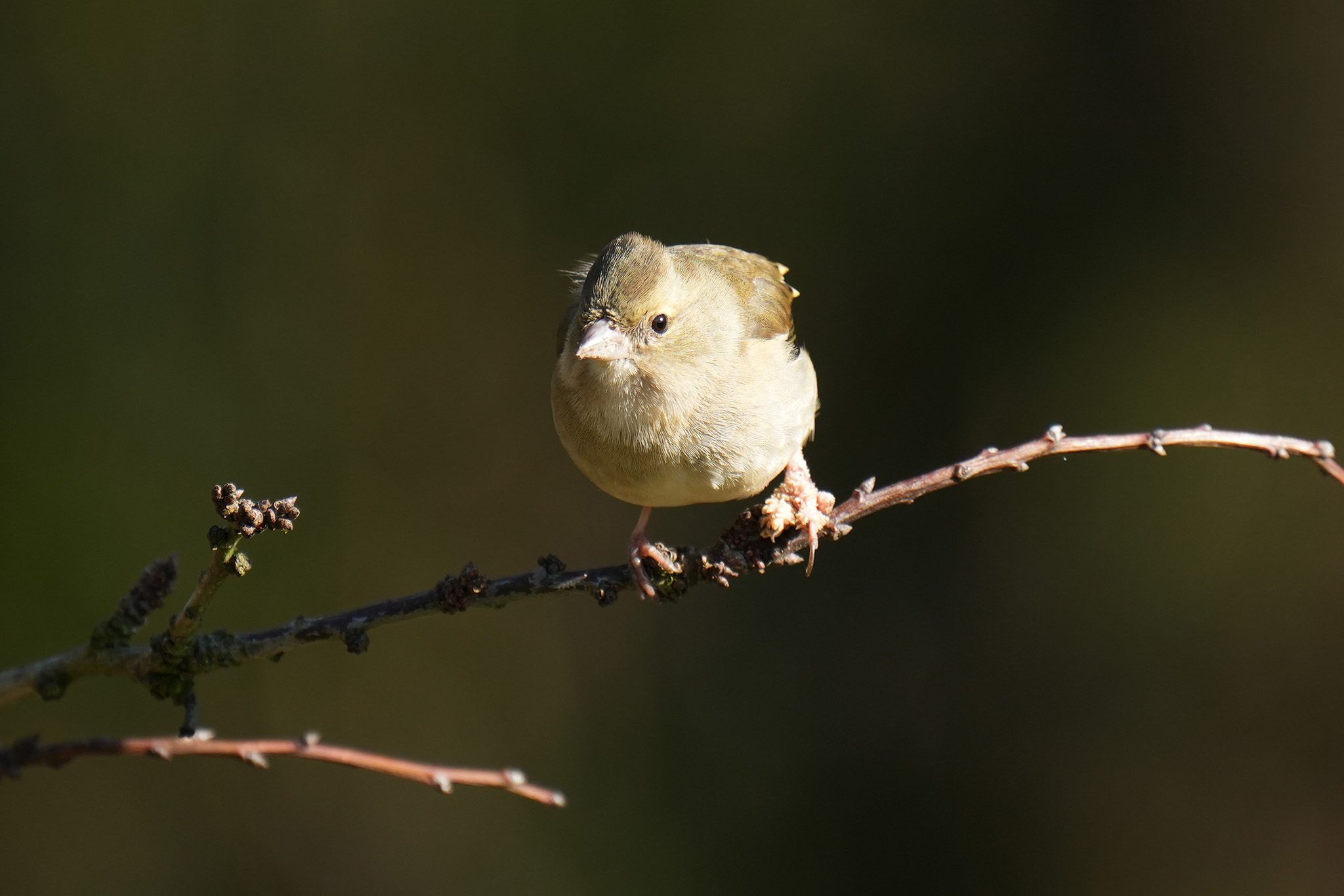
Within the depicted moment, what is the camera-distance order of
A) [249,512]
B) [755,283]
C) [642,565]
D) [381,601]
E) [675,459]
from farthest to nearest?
[755,283] → [675,459] → [642,565] → [381,601] → [249,512]

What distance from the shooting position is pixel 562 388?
3.82 meters

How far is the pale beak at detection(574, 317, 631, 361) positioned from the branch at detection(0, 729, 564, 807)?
1.79 metres

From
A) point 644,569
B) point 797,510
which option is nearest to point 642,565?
point 644,569

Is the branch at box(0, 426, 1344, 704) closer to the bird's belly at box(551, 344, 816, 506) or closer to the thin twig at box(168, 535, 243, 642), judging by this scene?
the thin twig at box(168, 535, 243, 642)

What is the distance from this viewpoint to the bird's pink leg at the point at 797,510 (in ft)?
9.50

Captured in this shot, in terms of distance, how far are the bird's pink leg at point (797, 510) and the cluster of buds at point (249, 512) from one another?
1.13 m

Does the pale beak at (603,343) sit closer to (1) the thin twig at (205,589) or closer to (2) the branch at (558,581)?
(2) the branch at (558,581)

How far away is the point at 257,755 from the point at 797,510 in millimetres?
1557

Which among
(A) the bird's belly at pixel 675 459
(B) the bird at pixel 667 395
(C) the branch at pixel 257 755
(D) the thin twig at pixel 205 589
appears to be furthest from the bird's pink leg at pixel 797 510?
(D) the thin twig at pixel 205 589

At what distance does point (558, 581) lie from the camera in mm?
2799

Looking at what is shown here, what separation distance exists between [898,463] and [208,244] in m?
4.11

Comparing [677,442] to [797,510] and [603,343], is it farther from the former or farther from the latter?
[797,510]

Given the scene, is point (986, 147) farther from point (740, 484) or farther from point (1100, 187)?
point (740, 484)

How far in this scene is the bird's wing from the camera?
4.27 metres
